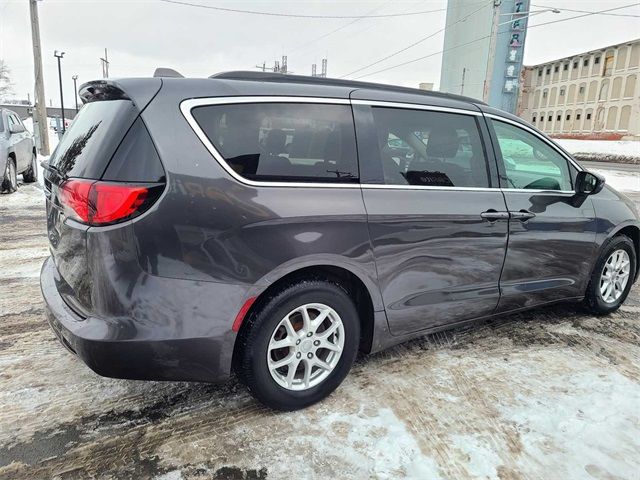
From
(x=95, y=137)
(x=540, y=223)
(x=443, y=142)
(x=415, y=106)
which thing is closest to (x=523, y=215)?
(x=540, y=223)

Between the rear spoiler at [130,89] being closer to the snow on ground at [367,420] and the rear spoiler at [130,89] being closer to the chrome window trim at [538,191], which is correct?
the snow on ground at [367,420]

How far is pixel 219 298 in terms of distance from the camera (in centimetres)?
221

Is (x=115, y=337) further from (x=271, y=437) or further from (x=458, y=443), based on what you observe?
(x=458, y=443)

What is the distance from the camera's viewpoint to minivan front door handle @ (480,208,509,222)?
3043 millimetres

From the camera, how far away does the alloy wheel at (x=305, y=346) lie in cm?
246

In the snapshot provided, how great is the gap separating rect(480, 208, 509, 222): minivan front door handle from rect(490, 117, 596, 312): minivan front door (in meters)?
0.10

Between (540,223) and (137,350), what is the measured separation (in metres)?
2.76

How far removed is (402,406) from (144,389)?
58.8 inches

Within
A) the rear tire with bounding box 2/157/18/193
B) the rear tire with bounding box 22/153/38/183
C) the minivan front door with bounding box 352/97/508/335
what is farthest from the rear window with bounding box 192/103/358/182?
the rear tire with bounding box 22/153/38/183

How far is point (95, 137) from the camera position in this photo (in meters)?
2.30

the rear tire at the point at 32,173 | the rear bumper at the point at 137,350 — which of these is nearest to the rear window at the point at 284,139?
the rear bumper at the point at 137,350

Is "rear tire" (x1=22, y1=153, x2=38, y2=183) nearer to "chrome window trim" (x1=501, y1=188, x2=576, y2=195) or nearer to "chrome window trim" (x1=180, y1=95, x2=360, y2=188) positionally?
"chrome window trim" (x1=180, y1=95, x2=360, y2=188)

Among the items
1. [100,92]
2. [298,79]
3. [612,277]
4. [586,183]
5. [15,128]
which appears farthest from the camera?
[15,128]

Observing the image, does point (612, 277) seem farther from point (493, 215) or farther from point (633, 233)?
point (493, 215)
